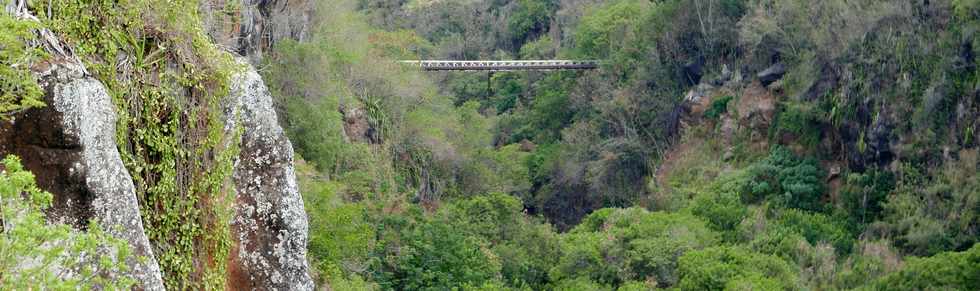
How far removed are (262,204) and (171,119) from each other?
3.30 ft

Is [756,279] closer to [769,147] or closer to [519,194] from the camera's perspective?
[769,147]

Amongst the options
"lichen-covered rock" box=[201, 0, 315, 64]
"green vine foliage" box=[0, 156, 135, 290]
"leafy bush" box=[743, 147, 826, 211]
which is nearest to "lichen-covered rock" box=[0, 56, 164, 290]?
"green vine foliage" box=[0, 156, 135, 290]

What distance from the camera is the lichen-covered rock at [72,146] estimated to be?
6.43m

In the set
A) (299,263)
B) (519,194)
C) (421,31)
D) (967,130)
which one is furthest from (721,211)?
(421,31)

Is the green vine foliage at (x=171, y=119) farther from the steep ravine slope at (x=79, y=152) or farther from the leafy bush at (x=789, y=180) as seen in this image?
the leafy bush at (x=789, y=180)

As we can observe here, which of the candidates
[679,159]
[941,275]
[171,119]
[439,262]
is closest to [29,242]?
[171,119]

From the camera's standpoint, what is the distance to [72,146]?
21.3ft

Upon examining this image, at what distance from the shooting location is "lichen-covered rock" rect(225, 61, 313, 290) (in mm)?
8125

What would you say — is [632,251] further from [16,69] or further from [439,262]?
[16,69]

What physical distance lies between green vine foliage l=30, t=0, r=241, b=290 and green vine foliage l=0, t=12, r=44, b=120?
0.80 metres

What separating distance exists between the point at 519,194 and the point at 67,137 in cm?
3746

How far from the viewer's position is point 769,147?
3666cm

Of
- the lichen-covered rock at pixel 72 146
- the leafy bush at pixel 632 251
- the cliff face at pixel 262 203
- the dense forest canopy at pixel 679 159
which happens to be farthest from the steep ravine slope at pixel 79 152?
the leafy bush at pixel 632 251

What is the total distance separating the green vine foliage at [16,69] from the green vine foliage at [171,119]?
0.80 m
